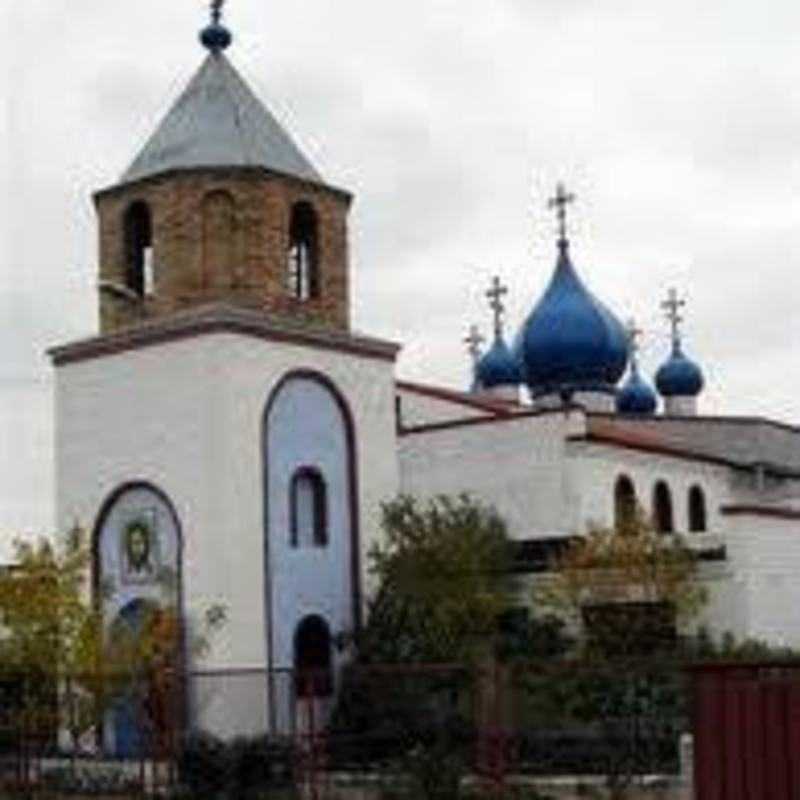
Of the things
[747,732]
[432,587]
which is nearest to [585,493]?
[432,587]

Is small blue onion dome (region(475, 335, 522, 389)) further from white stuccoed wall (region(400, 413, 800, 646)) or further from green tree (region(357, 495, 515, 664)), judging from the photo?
green tree (region(357, 495, 515, 664))

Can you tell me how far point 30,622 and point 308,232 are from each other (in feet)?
26.7

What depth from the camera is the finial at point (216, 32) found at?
132 ft

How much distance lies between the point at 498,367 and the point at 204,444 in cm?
2433

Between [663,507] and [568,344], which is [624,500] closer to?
[663,507]

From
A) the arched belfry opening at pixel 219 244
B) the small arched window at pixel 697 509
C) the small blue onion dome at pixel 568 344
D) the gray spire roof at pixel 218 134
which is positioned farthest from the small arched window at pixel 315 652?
the small blue onion dome at pixel 568 344

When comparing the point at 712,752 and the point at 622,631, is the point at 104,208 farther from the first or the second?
the point at 712,752

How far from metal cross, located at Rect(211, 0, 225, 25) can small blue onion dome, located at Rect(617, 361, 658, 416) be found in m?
23.1

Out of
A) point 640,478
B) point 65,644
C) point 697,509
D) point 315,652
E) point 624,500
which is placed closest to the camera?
point 65,644

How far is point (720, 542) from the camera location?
39344mm

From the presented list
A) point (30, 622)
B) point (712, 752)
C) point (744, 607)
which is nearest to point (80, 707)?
point (30, 622)

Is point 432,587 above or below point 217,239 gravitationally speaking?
below

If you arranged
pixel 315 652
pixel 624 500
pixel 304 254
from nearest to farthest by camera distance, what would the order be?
pixel 315 652 → pixel 304 254 → pixel 624 500

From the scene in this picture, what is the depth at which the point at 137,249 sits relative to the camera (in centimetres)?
3938
